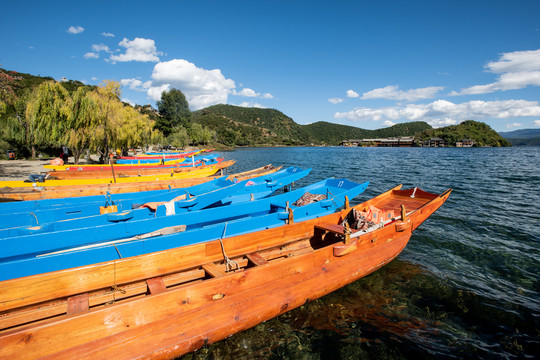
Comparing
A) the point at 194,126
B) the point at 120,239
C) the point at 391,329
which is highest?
the point at 194,126

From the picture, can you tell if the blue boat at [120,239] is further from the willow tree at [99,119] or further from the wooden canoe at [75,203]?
the willow tree at [99,119]

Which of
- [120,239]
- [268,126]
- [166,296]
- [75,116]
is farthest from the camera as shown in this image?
[268,126]

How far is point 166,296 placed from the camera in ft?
11.7

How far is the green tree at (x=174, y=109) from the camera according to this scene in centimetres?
8900

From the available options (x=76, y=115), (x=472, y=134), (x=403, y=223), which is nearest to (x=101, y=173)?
(x=76, y=115)

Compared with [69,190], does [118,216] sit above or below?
below

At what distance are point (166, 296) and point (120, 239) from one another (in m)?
3.76

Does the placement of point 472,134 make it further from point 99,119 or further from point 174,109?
point 99,119

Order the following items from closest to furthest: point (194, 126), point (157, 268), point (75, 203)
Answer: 1. point (157, 268)
2. point (75, 203)
3. point (194, 126)

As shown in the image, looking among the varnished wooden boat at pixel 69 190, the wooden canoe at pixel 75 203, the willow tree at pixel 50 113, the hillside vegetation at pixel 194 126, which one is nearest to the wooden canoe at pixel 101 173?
the varnished wooden boat at pixel 69 190

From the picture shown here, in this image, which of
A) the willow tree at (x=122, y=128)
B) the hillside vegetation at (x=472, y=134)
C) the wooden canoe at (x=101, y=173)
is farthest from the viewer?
the hillside vegetation at (x=472, y=134)

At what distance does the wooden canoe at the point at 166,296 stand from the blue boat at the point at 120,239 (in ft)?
3.43

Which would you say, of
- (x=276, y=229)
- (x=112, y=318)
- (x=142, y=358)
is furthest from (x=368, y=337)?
(x=112, y=318)

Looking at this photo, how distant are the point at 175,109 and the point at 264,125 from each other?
94.6 meters
